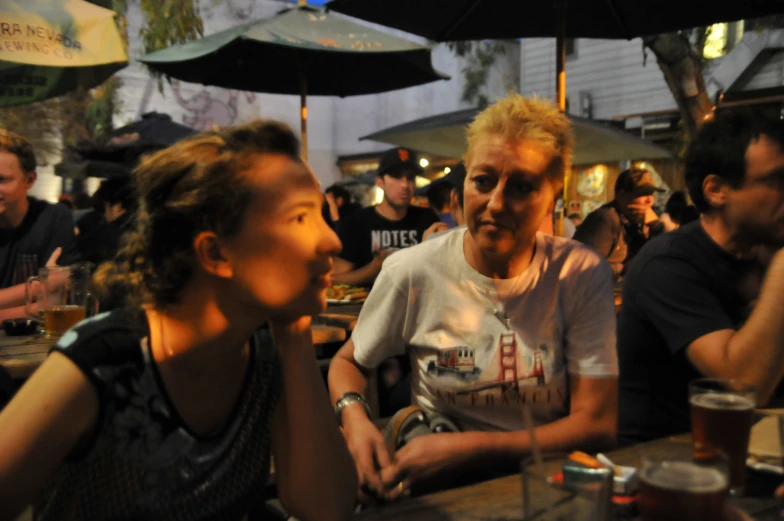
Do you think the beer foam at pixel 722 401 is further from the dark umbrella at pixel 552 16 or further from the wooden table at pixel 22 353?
the dark umbrella at pixel 552 16

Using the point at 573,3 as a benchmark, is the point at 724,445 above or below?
below

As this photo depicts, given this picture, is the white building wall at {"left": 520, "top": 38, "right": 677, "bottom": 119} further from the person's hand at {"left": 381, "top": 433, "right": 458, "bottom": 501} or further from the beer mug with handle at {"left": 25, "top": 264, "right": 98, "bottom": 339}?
the person's hand at {"left": 381, "top": 433, "right": 458, "bottom": 501}

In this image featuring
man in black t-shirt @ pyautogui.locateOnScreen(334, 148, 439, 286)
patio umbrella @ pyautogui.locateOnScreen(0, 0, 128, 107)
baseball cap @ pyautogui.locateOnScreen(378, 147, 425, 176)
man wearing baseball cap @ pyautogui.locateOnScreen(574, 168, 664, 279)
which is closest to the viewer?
patio umbrella @ pyautogui.locateOnScreen(0, 0, 128, 107)

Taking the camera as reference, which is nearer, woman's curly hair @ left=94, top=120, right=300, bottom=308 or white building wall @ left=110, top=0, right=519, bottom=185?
woman's curly hair @ left=94, top=120, right=300, bottom=308

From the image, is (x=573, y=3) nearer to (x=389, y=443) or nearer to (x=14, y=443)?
(x=389, y=443)

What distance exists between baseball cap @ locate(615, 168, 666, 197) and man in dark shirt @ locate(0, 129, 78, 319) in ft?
14.5

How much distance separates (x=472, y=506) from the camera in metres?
1.38

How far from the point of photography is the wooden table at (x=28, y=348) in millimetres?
2502

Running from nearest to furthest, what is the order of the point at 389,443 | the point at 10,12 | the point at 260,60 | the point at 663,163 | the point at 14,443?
the point at 14,443, the point at 389,443, the point at 10,12, the point at 260,60, the point at 663,163

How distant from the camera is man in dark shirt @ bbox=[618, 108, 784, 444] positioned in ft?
6.84

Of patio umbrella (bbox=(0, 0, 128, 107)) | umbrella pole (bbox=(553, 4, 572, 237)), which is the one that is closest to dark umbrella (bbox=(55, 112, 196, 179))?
patio umbrella (bbox=(0, 0, 128, 107))

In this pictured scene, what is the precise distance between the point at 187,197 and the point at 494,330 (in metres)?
1.00

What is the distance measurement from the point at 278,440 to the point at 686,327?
4.23 feet

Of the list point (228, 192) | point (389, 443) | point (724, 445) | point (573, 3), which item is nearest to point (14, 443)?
point (228, 192)
